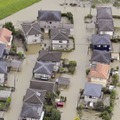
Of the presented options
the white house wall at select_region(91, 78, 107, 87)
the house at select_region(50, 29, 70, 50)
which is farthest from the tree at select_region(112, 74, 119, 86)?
the house at select_region(50, 29, 70, 50)

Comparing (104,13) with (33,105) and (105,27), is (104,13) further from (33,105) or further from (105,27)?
(33,105)

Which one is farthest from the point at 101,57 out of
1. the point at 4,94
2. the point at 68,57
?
the point at 4,94

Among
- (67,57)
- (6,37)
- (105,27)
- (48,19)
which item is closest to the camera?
(67,57)

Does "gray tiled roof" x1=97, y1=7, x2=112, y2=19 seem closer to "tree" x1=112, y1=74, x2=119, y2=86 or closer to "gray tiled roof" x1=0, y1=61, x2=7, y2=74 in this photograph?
"tree" x1=112, y1=74, x2=119, y2=86

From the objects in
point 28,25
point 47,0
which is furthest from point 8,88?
A: point 47,0

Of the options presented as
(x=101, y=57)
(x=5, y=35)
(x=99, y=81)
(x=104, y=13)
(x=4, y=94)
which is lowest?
(x=4, y=94)

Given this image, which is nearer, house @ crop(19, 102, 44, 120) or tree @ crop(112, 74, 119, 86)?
house @ crop(19, 102, 44, 120)

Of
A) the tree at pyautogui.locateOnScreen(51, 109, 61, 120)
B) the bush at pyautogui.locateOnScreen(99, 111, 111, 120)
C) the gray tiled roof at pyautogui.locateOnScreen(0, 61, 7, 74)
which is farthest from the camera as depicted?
the gray tiled roof at pyautogui.locateOnScreen(0, 61, 7, 74)
